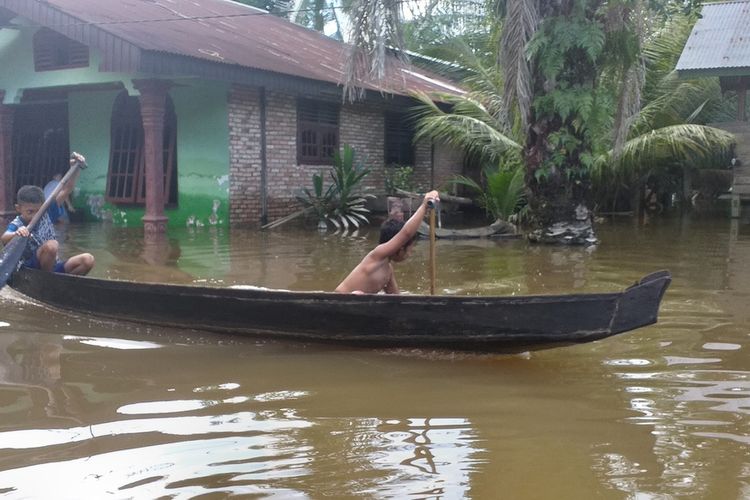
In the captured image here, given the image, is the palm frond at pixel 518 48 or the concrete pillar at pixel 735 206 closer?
the palm frond at pixel 518 48

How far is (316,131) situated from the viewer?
54.1 ft

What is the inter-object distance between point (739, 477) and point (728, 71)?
1260cm

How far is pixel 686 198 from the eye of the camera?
20.0 meters

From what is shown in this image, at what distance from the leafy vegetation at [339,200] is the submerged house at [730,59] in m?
6.54

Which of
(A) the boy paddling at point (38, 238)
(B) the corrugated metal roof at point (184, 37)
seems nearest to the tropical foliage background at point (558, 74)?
(B) the corrugated metal roof at point (184, 37)

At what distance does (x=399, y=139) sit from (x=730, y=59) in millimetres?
7738

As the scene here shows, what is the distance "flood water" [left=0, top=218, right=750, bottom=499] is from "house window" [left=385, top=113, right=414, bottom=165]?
1205 centimetres

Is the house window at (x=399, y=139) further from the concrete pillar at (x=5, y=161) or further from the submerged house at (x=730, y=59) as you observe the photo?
the concrete pillar at (x=5, y=161)

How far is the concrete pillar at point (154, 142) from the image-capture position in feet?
42.9

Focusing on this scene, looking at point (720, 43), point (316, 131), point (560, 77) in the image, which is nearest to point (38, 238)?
point (560, 77)

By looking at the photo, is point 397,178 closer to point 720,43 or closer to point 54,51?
point 720,43

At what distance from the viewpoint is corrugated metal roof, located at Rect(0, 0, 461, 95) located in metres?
12.1

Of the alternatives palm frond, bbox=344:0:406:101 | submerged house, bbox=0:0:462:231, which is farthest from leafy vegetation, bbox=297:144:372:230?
palm frond, bbox=344:0:406:101

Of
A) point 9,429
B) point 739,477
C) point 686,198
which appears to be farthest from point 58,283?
point 686,198
